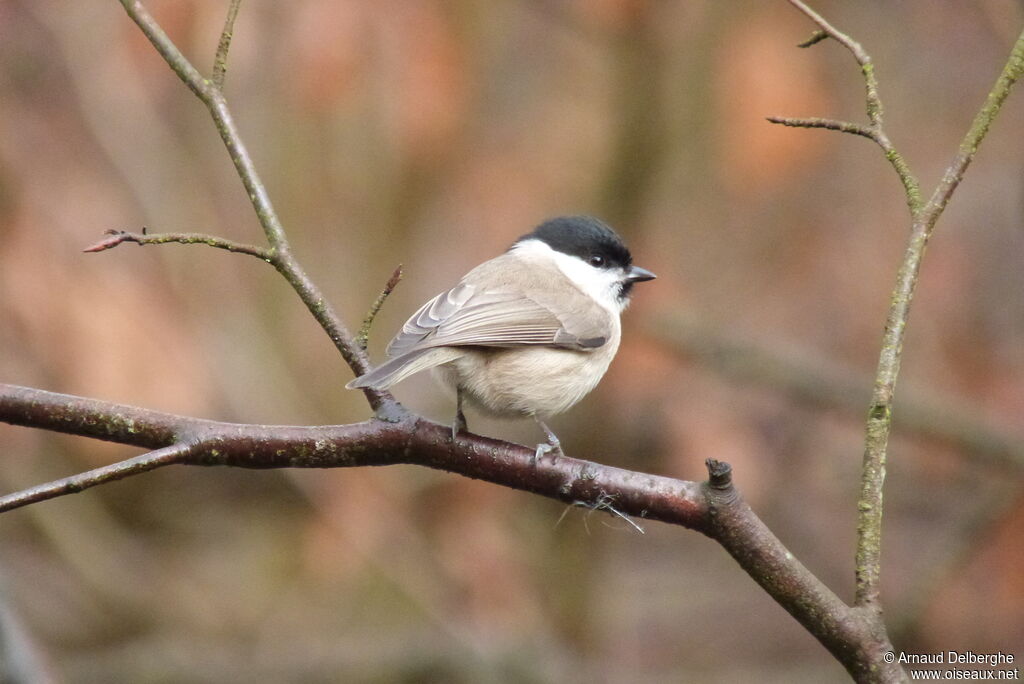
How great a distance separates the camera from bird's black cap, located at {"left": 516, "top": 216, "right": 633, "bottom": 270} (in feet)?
11.4

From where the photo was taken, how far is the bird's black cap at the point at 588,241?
137 inches

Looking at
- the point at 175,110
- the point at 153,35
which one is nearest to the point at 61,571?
the point at 175,110

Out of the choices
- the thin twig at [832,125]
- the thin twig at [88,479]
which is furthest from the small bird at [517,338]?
the thin twig at [832,125]

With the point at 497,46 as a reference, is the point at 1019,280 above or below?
below

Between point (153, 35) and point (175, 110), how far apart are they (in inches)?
138

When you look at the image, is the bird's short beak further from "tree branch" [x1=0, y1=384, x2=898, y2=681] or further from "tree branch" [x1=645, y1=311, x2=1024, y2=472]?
"tree branch" [x1=645, y1=311, x2=1024, y2=472]

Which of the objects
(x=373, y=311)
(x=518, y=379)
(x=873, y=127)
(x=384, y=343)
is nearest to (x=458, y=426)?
(x=373, y=311)

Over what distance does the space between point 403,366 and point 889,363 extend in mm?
1066

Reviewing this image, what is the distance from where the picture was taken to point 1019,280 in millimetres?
6004

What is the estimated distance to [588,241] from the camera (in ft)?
11.5

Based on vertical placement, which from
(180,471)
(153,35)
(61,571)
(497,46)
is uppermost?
(497,46)

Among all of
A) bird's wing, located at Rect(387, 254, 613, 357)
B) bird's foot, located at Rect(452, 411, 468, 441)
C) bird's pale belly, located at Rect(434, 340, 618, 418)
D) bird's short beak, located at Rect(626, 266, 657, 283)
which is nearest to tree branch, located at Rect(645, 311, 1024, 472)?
bird's short beak, located at Rect(626, 266, 657, 283)

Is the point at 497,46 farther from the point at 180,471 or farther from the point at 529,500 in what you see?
the point at 180,471

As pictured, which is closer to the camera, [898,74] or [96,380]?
[96,380]
